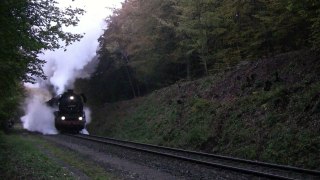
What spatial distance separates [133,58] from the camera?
128 feet

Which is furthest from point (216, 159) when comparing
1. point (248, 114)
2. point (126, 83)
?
point (126, 83)

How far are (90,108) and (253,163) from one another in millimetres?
36938

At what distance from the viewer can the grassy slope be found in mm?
15602

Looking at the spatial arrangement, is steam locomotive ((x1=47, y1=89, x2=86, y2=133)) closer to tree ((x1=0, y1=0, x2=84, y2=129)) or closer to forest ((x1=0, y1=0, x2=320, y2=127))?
forest ((x1=0, y1=0, x2=320, y2=127))

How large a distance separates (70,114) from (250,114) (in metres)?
22.0

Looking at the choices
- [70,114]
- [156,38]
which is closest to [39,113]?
[70,114]

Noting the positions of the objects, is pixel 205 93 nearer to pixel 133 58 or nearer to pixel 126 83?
pixel 133 58

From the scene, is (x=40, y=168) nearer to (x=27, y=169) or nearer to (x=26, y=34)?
(x=27, y=169)

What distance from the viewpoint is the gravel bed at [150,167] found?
1313cm

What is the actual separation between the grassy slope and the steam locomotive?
8.49m

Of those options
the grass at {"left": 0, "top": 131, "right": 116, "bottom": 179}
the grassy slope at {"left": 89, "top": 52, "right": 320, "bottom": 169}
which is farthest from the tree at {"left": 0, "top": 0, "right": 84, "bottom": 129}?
the grassy slope at {"left": 89, "top": 52, "right": 320, "bottom": 169}

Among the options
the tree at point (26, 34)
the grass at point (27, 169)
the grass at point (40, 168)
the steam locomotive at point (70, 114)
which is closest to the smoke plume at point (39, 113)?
the steam locomotive at point (70, 114)

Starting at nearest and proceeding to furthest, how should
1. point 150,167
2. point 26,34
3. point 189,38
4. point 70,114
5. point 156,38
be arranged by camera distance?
1. point 26,34
2. point 150,167
3. point 189,38
4. point 156,38
5. point 70,114

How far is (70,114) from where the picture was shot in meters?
38.1
